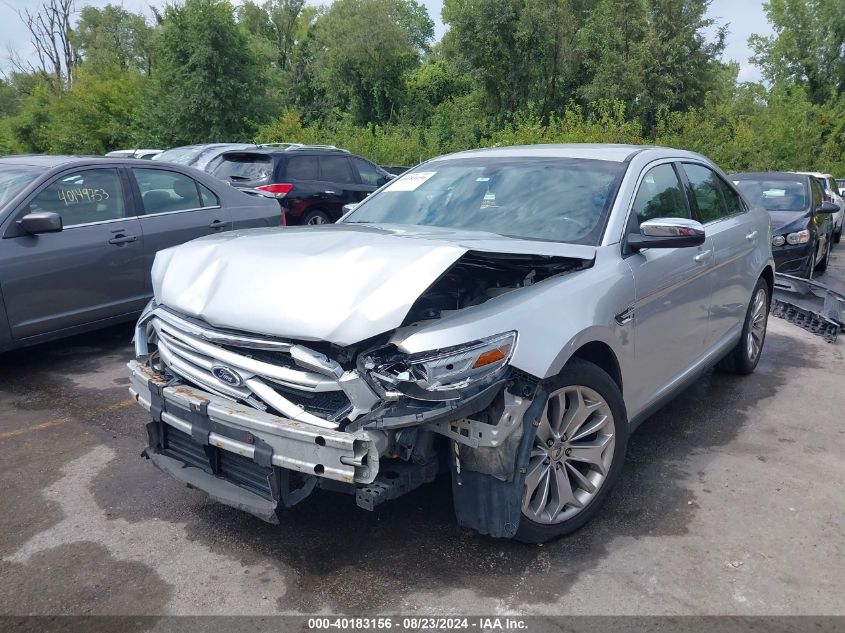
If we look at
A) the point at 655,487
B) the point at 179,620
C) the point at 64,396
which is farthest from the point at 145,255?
the point at 655,487

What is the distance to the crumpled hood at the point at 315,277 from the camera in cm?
279

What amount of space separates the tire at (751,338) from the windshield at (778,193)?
18.7ft

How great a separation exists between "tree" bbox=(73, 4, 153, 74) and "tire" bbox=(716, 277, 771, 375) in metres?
45.9

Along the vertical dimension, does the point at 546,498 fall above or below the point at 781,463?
above

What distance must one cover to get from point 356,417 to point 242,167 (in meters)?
10.1

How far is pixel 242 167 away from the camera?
39.5ft

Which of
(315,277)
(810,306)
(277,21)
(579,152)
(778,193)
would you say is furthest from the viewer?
(277,21)

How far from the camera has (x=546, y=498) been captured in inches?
125

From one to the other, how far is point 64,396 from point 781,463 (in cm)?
484

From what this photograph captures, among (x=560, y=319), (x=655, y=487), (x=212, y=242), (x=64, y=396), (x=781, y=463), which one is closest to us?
(x=560, y=319)

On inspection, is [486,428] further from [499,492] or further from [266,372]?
[266,372]

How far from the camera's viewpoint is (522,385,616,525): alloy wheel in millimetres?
3121

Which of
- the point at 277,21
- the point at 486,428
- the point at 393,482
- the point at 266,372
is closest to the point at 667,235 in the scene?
the point at 486,428

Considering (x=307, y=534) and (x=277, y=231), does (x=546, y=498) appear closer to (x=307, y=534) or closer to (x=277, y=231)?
(x=307, y=534)
